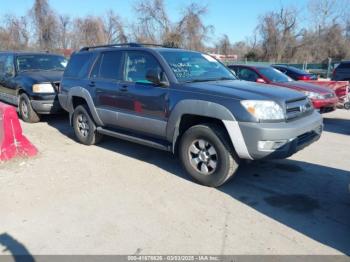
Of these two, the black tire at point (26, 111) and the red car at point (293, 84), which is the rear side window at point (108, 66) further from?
the red car at point (293, 84)

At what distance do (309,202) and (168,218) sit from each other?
69.0 inches

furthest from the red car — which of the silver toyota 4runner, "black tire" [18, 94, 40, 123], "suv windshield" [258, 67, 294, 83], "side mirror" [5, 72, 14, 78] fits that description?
"side mirror" [5, 72, 14, 78]

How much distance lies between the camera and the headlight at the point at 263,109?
13.2ft

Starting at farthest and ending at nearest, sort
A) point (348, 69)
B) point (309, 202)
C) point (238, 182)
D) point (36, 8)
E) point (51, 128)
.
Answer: point (36, 8) < point (348, 69) < point (51, 128) < point (238, 182) < point (309, 202)

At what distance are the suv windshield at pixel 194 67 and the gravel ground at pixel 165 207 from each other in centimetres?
147

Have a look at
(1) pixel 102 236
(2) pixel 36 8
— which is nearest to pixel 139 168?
(1) pixel 102 236

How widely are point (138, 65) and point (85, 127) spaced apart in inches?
78.3

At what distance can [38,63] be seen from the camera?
30.7 feet

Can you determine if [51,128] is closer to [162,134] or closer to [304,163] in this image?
[162,134]

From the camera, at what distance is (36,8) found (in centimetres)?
3994

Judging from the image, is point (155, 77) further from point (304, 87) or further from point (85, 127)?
point (304, 87)

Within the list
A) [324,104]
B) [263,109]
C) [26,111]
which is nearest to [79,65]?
[26,111]

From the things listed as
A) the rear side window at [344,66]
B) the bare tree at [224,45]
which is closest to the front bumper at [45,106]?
the rear side window at [344,66]

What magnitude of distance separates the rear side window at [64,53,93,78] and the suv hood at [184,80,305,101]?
261cm
